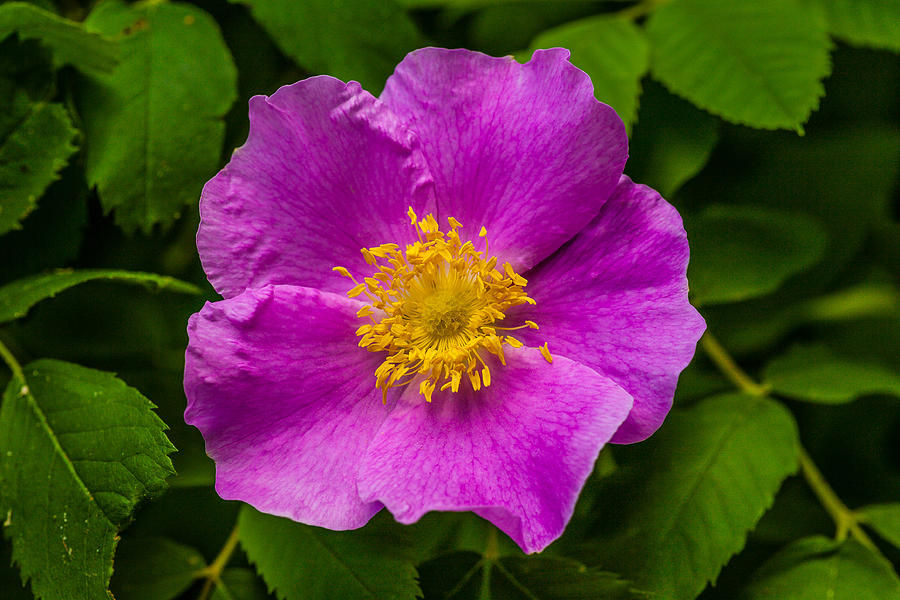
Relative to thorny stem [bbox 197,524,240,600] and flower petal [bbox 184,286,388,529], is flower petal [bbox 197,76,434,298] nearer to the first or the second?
flower petal [bbox 184,286,388,529]

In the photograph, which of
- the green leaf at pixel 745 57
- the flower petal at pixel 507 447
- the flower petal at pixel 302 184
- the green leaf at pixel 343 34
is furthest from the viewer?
the green leaf at pixel 343 34

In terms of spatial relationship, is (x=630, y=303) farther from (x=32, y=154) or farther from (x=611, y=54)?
→ (x=32, y=154)

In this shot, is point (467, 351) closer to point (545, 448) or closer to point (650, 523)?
point (545, 448)

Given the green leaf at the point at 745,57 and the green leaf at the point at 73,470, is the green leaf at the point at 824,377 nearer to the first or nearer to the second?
the green leaf at the point at 745,57

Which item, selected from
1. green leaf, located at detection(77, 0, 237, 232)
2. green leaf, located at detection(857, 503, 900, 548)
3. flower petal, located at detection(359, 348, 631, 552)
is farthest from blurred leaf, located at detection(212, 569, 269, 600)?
green leaf, located at detection(857, 503, 900, 548)

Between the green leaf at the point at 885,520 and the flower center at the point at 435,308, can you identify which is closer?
the flower center at the point at 435,308

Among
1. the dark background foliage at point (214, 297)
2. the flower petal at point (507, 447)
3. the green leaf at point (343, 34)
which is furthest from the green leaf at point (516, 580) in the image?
the green leaf at point (343, 34)

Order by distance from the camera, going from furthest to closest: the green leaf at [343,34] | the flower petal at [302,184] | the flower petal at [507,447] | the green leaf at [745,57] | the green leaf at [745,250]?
the green leaf at [745,250] < the green leaf at [343,34] < the green leaf at [745,57] < the flower petal at [302,184] < the flower petal at [507,447]
